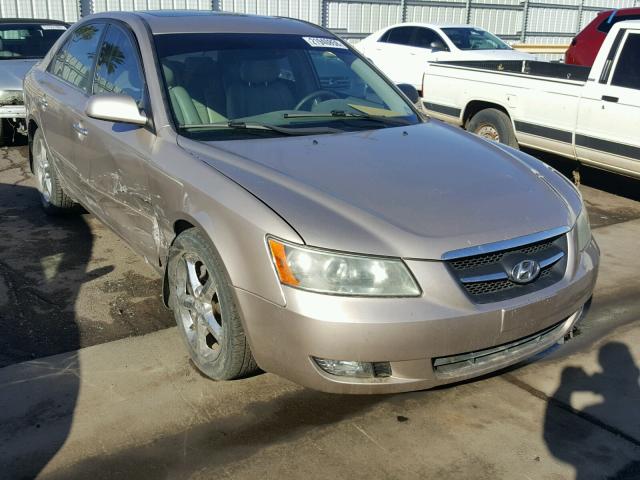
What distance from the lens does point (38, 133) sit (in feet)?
19.3

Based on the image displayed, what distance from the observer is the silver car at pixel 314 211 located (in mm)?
2766

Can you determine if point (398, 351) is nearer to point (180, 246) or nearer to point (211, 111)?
point (180, 246)

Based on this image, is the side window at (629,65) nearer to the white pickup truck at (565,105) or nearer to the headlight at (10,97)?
Answer: the white pickup truck at (565,105)

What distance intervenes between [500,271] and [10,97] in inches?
294

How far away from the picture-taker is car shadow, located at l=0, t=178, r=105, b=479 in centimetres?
300

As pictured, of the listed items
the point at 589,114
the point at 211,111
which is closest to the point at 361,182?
the point at 211,111

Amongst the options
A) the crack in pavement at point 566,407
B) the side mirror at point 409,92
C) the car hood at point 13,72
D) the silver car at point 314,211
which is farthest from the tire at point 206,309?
the car hood at point 13,72

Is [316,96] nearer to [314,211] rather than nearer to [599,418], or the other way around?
[314,211]

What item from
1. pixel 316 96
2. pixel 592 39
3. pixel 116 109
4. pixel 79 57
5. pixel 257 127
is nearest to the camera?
pixel 116 109

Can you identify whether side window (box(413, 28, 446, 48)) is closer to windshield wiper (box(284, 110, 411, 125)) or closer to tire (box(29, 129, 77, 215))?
tire (box(29, 129, 77, 215))

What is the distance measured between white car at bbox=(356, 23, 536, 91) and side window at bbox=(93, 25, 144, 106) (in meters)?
9.07

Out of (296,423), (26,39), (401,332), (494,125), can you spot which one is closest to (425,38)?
(494,125)

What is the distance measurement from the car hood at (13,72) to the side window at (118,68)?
14.0ft

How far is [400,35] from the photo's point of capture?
14.3 meters
